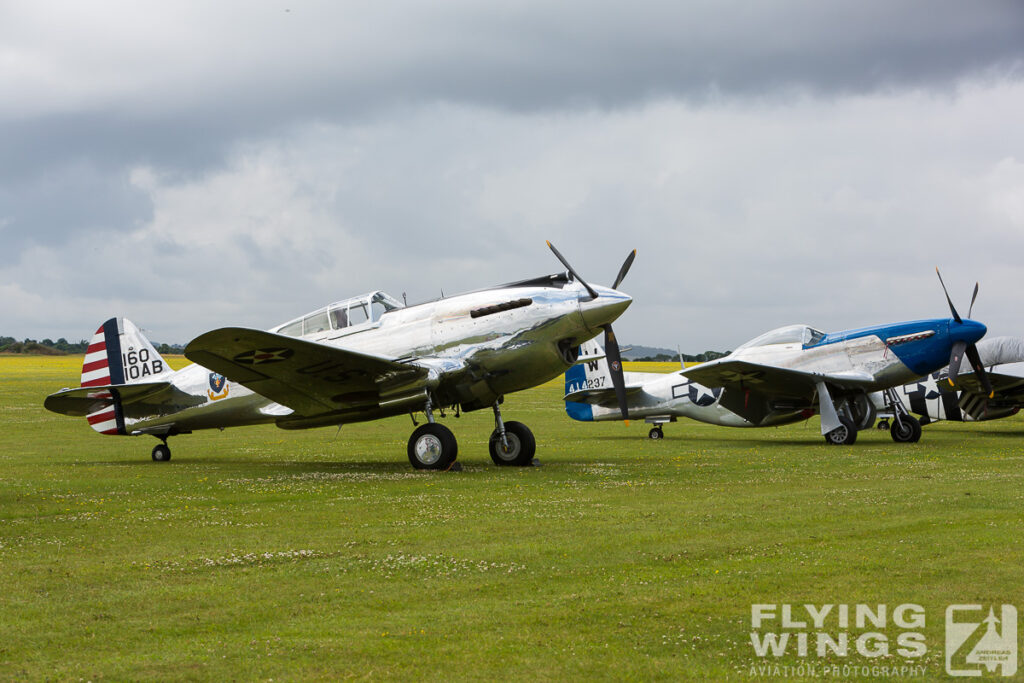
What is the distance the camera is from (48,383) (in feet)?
179

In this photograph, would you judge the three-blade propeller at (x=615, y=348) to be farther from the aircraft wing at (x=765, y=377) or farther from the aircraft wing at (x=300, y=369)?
the aircraft wing at (x=765, y=377)

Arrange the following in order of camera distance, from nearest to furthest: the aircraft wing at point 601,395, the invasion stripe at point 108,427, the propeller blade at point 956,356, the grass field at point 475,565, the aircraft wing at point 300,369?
1. the grass field at point 475,565
2. the aircraft wing at point 300,369
3. the invasion stripe at point 108,427
4. the propeller blade at point 956,356
5. the aircraft wing at point 601,395

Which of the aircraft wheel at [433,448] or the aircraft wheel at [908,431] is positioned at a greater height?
the aircraft wheel at [433,448]

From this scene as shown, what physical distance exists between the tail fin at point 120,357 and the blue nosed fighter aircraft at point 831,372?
29.8 ft

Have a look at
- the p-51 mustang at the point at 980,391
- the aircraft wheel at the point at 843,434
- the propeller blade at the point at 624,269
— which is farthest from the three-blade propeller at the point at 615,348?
the p-51 mustang at the point at 980,391

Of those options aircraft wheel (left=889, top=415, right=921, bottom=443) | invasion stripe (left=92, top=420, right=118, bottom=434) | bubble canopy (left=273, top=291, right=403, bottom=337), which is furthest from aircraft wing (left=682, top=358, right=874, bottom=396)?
invasion stripe (left=92, top=420, right=118, bottom=434)

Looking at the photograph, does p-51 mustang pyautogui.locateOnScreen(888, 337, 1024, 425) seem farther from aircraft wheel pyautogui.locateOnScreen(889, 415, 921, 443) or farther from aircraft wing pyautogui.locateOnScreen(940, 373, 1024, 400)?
aircraft wheel pyautogui.locateOnScreen(889, 415, 921, 443)

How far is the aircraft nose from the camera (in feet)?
42.9

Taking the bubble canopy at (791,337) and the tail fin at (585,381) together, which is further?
the tail fin at (585,381)

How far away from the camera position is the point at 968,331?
753 inches

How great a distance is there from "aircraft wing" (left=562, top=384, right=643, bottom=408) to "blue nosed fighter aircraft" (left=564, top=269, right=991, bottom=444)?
63.3 inches

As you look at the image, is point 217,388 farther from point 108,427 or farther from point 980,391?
point 980,391

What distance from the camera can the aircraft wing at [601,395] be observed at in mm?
24125

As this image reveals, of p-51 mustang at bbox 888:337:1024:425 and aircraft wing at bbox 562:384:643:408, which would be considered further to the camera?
aircraft wing at bbox 562:384:643:408
